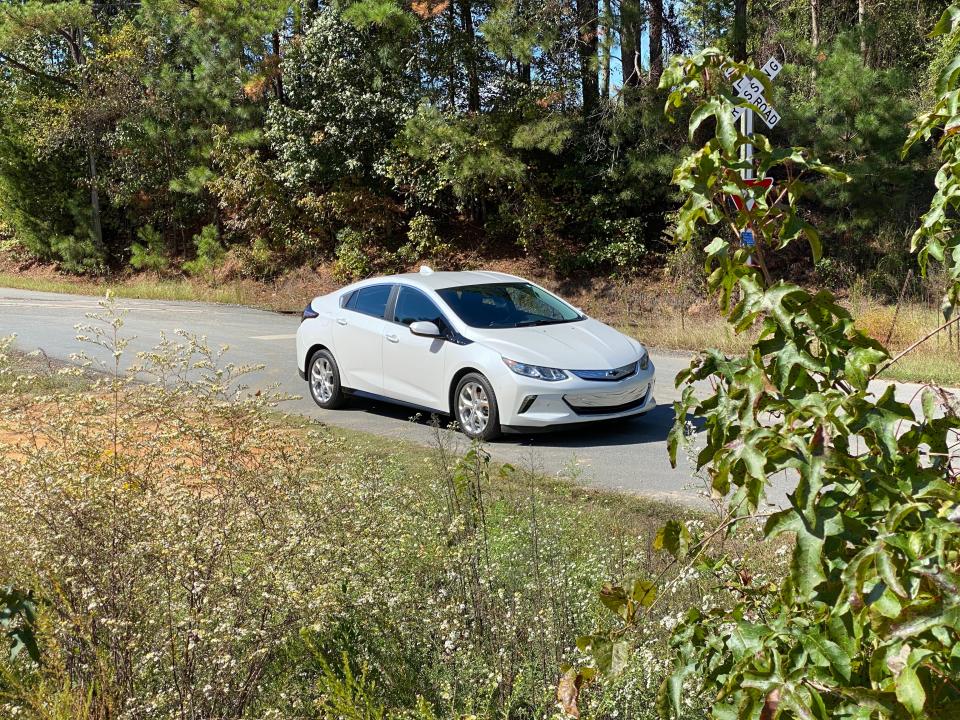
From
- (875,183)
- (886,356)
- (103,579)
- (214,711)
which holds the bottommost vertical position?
(214,711)

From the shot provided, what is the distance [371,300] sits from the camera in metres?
12.0

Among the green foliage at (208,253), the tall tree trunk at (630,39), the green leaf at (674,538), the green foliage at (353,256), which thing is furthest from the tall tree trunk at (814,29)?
the green leaf at (674,538)

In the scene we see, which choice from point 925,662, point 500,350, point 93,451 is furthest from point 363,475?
point 500,350

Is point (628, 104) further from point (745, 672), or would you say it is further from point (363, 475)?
point (745, 672)

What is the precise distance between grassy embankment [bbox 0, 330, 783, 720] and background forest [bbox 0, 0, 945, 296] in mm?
15469

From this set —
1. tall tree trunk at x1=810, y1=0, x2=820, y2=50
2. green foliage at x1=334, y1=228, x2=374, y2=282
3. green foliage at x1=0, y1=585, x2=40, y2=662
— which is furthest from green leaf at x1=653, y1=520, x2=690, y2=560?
green foliage at x1=334, y1=228, x2=374, y2=282

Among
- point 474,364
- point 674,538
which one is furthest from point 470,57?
point 674,538

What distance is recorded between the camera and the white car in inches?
403

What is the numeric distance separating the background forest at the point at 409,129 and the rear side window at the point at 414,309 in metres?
9.47

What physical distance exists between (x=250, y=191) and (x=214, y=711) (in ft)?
95.8

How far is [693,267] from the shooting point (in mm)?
24578

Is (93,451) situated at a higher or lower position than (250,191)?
lower

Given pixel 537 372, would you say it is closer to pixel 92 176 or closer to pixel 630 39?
pixel 630 39

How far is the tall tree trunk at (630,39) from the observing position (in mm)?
22969
